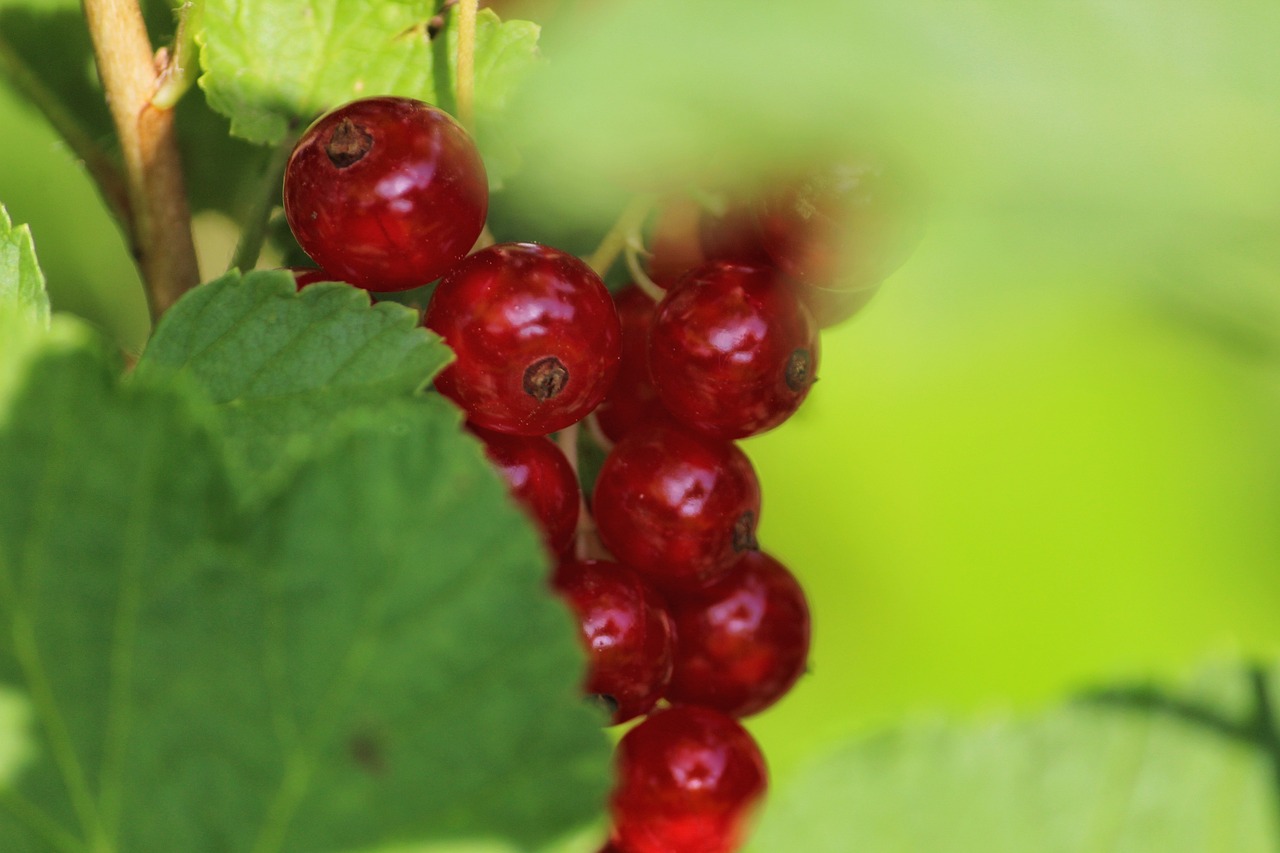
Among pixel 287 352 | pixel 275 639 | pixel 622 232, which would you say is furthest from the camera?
pixel 622 232

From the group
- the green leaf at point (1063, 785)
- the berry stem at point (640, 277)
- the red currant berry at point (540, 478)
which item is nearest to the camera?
the green leaf at point (1063, 785)

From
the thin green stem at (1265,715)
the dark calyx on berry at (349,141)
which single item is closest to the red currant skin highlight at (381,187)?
the dark calyx on berry at (349,141)

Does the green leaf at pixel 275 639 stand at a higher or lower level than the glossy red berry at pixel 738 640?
higher

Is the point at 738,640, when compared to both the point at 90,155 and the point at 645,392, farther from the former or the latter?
the point at 90,155

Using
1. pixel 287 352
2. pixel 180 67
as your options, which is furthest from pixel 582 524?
pixel 180 67

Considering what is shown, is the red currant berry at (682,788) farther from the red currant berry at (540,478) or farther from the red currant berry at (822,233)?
the red currant berry at (822,233)

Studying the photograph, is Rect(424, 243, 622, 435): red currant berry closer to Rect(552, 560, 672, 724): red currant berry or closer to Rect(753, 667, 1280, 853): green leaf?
Rect(552, 560, 672, 724): red currant berry

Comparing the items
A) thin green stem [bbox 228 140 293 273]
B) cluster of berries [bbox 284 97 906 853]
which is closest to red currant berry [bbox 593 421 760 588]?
cluster of berries [bbox 284 97 906 853]
